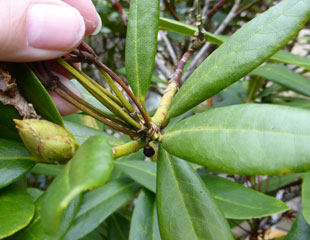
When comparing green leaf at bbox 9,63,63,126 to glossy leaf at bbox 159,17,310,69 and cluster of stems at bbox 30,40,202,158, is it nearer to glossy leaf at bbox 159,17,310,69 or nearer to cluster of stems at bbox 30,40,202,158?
cluster of stems at bbox 30,40,202,158

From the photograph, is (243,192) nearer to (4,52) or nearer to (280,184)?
(280,184)

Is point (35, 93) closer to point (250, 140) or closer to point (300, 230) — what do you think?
point (250, 140)

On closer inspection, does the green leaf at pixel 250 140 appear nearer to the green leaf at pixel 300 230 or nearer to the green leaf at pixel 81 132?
the green leaf at pixel 81 132

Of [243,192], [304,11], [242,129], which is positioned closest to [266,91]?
[243,192]

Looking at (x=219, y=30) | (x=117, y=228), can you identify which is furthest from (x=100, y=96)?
(x=219, y=30)

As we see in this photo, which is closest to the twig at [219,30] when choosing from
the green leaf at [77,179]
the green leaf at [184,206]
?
the green leaf at [184,206]

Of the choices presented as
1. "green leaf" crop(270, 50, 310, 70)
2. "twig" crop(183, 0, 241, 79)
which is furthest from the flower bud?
"twig" crop(183, 0, 241, 79)
